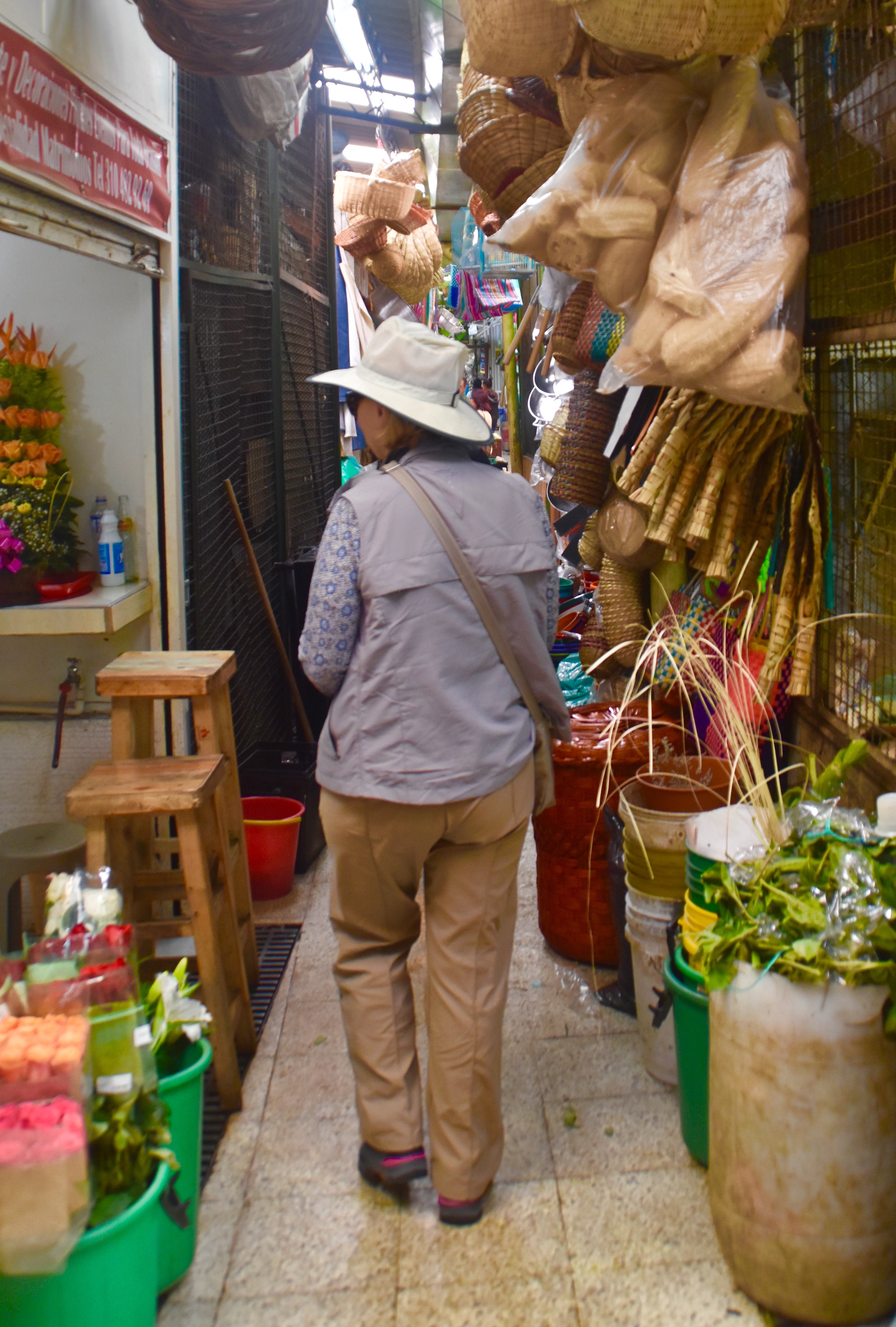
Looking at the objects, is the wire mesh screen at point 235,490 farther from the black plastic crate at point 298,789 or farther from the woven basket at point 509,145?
the woven basket at point 509,145

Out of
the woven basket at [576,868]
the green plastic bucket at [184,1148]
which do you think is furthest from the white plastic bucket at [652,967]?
the green plastic bucket at [184,1148]

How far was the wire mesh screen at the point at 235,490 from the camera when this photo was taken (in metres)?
4.45

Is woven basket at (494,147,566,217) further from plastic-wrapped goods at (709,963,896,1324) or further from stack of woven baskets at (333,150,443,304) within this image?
stack of woven baskets at (333,150,443,304)

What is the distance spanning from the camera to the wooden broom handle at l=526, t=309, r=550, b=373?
572cm

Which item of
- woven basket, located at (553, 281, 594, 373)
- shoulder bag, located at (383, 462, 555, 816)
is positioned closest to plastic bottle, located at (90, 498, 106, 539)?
shoulder bag, located at (383, 462, 555, 816)

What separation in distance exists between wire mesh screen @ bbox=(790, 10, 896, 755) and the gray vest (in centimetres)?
89

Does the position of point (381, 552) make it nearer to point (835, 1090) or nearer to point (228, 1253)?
point (835, 1090)

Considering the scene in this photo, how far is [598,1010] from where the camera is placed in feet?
11.7

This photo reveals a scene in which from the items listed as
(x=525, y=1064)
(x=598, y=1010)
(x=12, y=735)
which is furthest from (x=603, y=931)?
(x=12, y=735)

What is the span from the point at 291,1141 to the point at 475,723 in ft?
4.46

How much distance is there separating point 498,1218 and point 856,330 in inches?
98.8

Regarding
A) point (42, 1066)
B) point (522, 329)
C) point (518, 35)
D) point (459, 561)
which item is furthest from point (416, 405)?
point (522, 329)

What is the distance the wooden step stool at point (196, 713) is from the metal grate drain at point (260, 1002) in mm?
81

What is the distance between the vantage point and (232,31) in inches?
123
